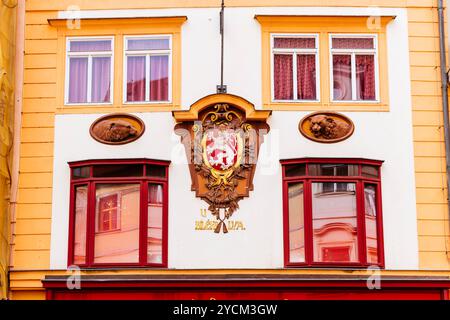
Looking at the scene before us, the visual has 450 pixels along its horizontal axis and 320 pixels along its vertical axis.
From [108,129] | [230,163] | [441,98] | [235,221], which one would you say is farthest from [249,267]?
[441,98]

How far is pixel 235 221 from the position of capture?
1838cm

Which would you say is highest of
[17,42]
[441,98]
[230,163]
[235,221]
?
[17,42]

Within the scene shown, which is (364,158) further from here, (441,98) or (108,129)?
(108,129)

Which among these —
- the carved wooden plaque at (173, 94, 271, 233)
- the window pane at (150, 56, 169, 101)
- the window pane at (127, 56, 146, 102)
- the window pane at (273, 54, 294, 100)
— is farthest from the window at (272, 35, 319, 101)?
the window pane at (127, 56, 146, 102)

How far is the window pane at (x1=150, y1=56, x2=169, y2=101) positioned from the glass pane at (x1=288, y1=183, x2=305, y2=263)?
10.4 feet

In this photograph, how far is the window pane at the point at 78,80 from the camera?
19250 millimetres

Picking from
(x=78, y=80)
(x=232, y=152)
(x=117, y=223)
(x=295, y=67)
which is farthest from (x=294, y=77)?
(x=117, y=223)

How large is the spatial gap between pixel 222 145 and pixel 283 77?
1.91 metres

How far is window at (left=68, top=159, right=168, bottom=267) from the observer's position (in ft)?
60.1

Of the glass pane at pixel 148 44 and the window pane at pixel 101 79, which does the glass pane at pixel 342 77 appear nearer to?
the glass pane at pixel 148 44

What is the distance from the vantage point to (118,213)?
18.5 metres

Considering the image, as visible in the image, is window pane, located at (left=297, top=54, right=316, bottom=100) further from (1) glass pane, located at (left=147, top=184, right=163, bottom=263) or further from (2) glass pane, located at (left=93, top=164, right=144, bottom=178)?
(2) glass pane, located at (left=93, top=164, right=144, bottom=178)

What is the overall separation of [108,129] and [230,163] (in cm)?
250

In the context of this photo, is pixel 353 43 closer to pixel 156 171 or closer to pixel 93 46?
pixel 156 171
